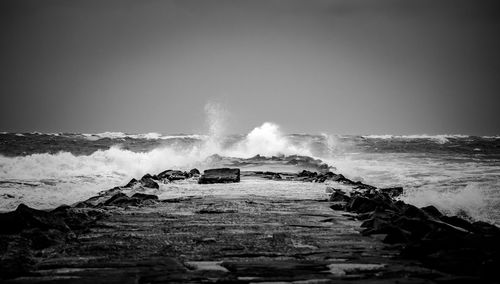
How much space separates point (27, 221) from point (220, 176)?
283 inches

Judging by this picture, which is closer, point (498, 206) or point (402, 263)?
point (402, 263)

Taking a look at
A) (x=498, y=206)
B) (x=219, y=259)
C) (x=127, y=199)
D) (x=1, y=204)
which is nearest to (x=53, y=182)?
(x=1, y=204)

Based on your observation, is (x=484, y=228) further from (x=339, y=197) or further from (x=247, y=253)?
(x=339, y=197)

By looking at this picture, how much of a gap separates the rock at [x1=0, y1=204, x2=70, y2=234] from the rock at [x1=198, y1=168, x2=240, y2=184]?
22.3 ft

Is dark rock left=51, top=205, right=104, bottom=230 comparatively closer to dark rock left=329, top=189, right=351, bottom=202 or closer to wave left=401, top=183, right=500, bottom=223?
dark rock left=329, top=189, right=351, bottom=202

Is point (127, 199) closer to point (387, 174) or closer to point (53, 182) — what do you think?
point (53, 182)

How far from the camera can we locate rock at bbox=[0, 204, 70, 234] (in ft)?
12.6

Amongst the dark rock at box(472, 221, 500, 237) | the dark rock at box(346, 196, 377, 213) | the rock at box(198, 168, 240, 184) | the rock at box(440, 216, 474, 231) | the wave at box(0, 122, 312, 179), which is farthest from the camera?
the wave at box(0, 122, 312, 179)

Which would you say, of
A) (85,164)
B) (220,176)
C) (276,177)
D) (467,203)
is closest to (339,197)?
(467,203)

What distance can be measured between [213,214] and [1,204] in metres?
6.24

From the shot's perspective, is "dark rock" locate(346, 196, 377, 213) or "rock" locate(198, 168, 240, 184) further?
"rock" locate(198, 168, 240, 184)

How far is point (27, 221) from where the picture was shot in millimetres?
3947

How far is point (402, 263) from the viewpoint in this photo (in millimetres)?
2938

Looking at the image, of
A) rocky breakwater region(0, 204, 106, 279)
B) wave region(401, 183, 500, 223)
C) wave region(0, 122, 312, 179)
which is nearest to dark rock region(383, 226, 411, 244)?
rocky breakwater region(0, 204, 106, 279)
